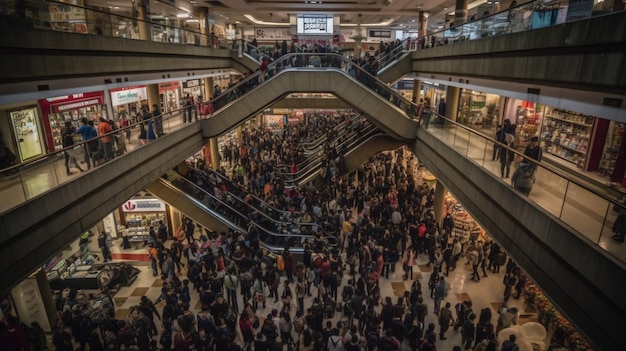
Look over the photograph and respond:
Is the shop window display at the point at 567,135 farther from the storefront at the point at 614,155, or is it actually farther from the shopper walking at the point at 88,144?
the shopper walking at the point at 88,144

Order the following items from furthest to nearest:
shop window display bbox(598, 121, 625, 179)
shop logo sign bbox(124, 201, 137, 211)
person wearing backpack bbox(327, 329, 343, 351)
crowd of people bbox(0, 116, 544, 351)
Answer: shop logo sign bbox(124, 201, 137, 211) → shop window display bbox(598, 121, 625, 179) → crowd of people bbox(0, 116, 544, 351) → person wearing backpack bbox(327, 329, 343, 351)

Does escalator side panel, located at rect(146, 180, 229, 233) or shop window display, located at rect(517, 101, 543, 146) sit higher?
shop window display, located at rect(517, 101, 543, 146)

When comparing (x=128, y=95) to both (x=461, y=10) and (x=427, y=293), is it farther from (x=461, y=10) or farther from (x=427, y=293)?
(x=461, y=10)

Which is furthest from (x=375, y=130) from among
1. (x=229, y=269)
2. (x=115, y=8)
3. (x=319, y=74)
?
(x=115, y=8)

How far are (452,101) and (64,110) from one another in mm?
14478

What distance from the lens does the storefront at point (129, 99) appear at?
15188mm

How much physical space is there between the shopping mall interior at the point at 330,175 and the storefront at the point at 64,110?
61 millimetres

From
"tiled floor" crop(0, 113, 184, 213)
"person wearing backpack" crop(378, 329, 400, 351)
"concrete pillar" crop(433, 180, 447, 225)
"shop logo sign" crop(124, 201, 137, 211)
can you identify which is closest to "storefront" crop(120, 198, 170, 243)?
"shop logo sign" crop(124, 201, 137, 211)

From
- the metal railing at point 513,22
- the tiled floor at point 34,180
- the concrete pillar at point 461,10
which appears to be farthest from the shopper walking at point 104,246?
the concrete pillar at point 461,10

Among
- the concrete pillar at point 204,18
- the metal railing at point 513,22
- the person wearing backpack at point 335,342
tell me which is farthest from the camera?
the concrete pillar at point 204,18

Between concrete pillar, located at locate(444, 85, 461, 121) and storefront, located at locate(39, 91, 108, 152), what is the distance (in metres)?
13.9

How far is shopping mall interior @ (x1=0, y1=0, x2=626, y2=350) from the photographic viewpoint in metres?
6.03

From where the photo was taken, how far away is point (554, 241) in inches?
230

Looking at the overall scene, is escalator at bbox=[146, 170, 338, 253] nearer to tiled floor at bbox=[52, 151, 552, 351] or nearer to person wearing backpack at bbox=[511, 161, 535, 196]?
tiled floor at bbox=[52, 151, 552, 351]
